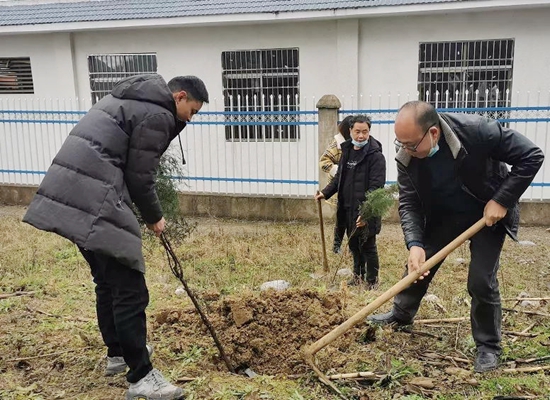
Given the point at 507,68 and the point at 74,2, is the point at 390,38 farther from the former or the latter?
the point at 74,2

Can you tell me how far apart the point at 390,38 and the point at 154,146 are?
7.11 metres

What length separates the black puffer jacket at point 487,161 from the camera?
2939 millimetres

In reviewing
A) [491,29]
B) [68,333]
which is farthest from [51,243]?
[491,29]

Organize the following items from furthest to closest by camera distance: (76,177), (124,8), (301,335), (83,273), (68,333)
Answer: (124,8), (83,273), (68,333), (301,335), (76,177)

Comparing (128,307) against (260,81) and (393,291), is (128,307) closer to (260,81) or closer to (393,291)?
(393,291)

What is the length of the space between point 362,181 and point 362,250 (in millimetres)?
667

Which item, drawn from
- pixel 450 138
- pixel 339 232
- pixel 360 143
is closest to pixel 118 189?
pixel 450 138

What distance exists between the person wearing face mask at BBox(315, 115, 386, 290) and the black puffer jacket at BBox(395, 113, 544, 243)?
1.76 metres

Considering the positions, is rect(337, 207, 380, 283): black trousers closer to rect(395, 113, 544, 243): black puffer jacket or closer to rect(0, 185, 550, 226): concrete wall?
rect(395, 113, 544, 243): black puffer jacket

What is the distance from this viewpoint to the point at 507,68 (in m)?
8.50

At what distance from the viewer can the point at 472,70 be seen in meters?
8.55

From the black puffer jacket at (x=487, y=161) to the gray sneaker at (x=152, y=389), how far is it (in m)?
1.86

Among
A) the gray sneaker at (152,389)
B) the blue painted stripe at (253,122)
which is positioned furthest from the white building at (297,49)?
the gray sneaker at (152,389)

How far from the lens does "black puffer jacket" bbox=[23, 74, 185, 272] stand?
8.38ft
